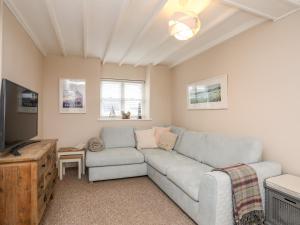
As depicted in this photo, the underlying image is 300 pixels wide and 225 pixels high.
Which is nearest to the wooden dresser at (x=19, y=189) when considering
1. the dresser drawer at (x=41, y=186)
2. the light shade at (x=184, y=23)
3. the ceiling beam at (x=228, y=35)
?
the dresser drawer at (x=41, y=186)

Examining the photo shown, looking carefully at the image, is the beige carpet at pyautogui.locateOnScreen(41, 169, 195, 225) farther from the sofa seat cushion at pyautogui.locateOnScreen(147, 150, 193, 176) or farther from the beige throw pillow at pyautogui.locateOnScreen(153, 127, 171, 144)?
the beige throw pillow at pyautogui.locateOnScreen(153, 127, 171, 144)

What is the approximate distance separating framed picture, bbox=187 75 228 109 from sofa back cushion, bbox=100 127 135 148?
147 centimetres

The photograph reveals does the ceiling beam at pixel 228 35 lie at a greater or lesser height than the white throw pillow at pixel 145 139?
greater

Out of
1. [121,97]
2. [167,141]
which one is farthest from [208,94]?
[121,97]

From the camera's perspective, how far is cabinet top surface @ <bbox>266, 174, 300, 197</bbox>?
5.66 ft

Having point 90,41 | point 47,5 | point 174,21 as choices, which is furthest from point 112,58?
point 174,21

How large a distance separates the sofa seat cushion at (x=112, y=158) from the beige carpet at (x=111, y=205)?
0.35 metres

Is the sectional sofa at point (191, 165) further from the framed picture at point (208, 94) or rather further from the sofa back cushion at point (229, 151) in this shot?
the framed picture at point (208, 94)

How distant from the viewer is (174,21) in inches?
74.6

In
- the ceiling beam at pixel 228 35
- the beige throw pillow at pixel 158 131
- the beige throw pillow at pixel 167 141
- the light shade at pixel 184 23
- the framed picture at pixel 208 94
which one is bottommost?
the beige throw pillow at pixel 167 141

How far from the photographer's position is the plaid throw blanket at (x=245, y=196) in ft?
5.93

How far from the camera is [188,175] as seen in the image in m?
2.36

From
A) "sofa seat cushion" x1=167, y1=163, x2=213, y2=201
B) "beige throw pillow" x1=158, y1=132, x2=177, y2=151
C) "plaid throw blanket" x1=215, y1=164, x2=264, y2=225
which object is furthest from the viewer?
"beige throw pillow" x1=158, y1=132, x2=177, y2=151

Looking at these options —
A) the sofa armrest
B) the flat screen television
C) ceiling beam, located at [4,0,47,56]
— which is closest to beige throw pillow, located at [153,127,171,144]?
the sofa armrest
